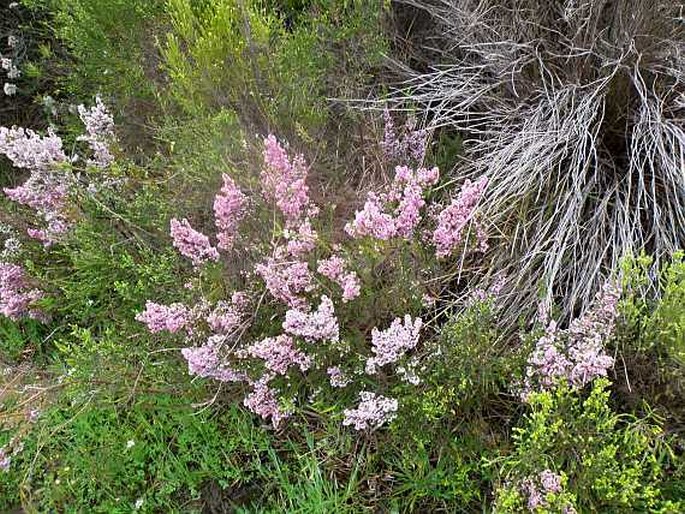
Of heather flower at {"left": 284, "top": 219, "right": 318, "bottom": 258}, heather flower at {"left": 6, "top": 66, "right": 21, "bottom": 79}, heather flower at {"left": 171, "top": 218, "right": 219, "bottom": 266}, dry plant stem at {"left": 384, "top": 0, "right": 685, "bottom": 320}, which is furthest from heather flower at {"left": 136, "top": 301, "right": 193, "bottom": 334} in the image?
heather flower at {"left": 6, "top": 66, "right": 21, "bottom": 79}

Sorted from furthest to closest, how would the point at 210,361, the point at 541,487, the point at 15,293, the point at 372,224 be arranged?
the point at 15,293 → the point at 210,361 → the point at 372,224 → the point at 541,487

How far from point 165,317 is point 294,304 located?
1.25 ft

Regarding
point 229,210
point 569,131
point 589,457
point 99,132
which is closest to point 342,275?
point 229,210

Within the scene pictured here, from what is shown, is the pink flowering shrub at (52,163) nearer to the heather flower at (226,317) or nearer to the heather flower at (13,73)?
the heather flower at (226,317)

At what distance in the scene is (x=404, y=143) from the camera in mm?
2176

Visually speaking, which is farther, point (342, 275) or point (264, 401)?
point (264, 401)

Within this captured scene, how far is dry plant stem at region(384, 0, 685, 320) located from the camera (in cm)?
200

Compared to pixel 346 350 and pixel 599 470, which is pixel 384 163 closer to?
pixel 346 350

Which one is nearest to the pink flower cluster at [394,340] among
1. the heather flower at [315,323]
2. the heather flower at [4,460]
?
the heather flower at [315,323]

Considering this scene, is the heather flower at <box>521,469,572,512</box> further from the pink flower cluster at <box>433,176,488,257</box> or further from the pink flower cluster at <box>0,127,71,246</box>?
the pink flower cluster at <box>0,127,71,246</box>

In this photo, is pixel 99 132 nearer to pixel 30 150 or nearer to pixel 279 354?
pixel 30 150

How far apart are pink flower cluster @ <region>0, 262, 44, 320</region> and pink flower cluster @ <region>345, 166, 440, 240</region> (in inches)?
52.7

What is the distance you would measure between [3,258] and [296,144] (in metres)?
1.16

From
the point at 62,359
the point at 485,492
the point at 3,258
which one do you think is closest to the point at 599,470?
the point at 485,492
